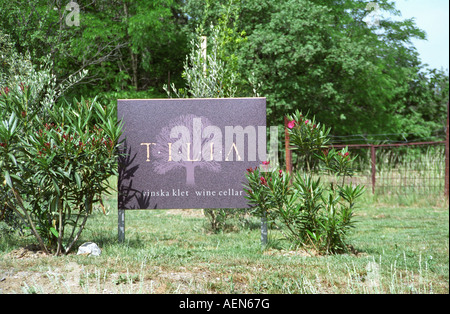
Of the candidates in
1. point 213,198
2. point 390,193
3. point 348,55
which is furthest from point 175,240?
point 348,55

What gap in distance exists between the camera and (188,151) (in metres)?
6.96

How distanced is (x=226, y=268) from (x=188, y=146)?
2.25m

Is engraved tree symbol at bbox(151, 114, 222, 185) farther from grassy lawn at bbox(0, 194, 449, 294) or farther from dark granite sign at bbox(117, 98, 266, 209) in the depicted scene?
grassy lawn at bbox(0, 194, 449, 294)

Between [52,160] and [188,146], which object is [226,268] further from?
[52,160]

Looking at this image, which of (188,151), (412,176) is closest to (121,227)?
(188,151)

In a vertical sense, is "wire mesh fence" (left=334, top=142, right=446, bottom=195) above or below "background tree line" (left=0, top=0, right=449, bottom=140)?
below

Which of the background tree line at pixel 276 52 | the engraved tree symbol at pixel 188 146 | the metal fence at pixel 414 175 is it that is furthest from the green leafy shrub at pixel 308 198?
the background tree line at pixel 276 52

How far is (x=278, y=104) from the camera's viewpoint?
22.4 meters

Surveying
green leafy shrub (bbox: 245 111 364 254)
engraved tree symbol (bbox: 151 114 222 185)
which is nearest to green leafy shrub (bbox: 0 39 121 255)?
engraved tree symbol (bbox: 151 114 222 185)

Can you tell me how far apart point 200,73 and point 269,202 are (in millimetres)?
3254

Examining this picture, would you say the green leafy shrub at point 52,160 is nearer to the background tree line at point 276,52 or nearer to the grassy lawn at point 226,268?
the grassy lawn at point 226,268

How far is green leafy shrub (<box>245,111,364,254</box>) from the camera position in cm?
623

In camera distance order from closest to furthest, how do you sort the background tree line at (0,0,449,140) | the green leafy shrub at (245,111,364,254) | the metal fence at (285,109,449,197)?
the green leafy shrub at (245,111,364,254) → the metal fence at (285,109,449,197) → the background tree line at (0,0,449,140)

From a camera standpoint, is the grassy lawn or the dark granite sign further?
the dark granite sign
